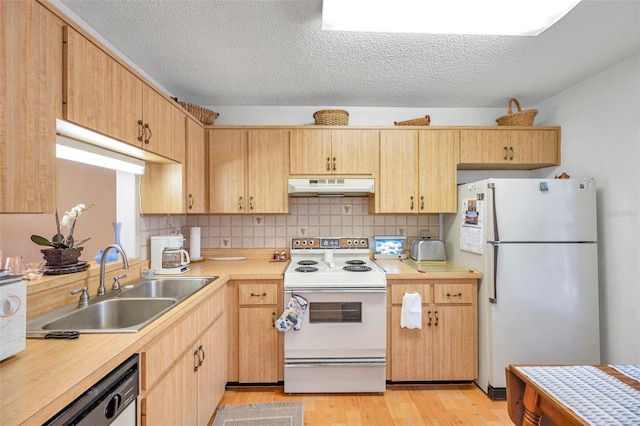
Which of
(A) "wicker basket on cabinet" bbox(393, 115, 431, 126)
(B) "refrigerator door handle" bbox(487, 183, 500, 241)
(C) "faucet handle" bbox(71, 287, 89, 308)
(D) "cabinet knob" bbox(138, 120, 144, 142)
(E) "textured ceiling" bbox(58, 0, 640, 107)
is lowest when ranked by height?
(C) "faucet handle" bbox(71, 287, 89, 308)

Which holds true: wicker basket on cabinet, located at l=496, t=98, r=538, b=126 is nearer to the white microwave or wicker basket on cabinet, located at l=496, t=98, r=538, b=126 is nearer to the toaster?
the toaster

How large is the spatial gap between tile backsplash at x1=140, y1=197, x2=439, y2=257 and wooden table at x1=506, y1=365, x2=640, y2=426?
191 cm

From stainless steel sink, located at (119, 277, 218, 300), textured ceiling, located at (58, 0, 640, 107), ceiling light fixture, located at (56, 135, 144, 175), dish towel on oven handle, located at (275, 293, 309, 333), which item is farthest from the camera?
dish towel on oven handle, located at (275, 293, 309, 333)

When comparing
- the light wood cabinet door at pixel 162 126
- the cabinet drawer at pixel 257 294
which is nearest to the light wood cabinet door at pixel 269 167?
the light wood cabinet door at pixel 162 126

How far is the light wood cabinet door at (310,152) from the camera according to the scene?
9.11 feet

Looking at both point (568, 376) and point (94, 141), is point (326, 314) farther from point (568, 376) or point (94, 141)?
point (94, 141)

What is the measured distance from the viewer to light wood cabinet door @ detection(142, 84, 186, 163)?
5.98 ft

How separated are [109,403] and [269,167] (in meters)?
2.07

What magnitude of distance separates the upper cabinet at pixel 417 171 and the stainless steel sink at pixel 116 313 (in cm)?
190

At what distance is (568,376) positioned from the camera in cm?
117

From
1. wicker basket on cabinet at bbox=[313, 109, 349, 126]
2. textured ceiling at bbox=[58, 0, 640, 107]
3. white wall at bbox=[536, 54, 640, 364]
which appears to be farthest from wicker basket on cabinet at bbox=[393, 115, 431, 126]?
white wall at bbox=[536, 54, 640, 364]

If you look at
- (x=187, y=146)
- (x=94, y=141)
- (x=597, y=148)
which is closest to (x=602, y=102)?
(x=597, y=148)

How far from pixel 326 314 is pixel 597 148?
251 centimetres

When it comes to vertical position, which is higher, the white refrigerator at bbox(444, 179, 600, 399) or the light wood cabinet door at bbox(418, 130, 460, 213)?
the light wood cabinet door at bbox(418, 130, 460, 213)
